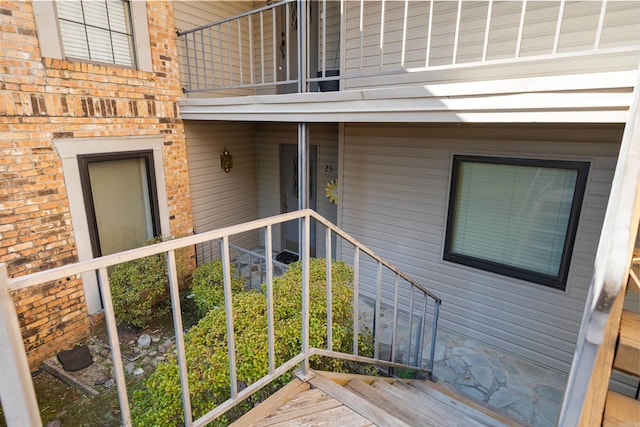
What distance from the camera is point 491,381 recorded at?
3.64 m

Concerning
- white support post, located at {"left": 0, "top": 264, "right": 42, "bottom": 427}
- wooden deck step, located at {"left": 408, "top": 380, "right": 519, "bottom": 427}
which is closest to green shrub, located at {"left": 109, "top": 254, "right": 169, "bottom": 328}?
wooden deck step, located at {"left": 408, "top": 380, "right": 519, "bottom": 427}

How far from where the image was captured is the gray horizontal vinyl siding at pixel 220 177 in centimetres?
541

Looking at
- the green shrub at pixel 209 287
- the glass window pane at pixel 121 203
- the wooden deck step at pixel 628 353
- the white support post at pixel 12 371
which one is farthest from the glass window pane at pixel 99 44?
the wooden deck step at pixel 628 353

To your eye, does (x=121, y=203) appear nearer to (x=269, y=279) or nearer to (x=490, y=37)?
(x=269, y=279)

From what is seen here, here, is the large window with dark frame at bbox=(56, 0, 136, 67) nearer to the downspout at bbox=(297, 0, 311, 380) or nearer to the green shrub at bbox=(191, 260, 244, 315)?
the downspout at bbox=(297, 0, 311, 380)

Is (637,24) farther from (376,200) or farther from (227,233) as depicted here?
(227,233)

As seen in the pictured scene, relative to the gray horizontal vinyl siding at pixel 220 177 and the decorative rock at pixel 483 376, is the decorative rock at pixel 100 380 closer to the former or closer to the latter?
the gray horizontal vinyl siding at pixel 220 177

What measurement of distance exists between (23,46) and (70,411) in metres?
3.46

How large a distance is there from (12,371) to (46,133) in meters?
3.57

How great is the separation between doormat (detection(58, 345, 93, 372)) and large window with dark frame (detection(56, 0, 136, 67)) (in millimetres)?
3276

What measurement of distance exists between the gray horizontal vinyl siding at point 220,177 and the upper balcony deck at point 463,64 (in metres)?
0.77

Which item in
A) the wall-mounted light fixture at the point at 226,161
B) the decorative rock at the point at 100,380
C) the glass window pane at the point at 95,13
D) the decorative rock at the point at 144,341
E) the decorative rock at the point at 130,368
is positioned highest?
the glass window pane at the point at 95,13

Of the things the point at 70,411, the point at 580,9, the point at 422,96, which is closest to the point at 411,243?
the point at 422,96

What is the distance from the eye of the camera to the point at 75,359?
3633 millimetres
